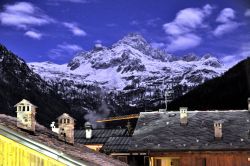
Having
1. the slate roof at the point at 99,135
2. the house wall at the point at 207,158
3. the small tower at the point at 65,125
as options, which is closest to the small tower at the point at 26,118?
the small tower at the point at 65,125

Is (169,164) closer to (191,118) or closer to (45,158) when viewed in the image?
(191,118)

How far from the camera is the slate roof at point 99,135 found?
59062 mm

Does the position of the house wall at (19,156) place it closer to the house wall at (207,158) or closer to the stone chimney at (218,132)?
the house wall at (207,158)

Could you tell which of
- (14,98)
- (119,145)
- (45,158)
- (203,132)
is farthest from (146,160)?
(14,98)

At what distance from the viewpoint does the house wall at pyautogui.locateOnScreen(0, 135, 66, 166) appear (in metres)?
12.9

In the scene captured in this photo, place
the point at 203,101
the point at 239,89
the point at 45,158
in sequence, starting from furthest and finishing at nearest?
the point at 203,101
the point at 239,89
the point at 45,158

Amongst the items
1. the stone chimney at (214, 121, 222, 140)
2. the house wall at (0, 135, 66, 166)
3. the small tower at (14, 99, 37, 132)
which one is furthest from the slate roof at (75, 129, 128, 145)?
the house wall at (0, 135, 66, 166)

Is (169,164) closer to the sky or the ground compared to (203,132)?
closer to the ground

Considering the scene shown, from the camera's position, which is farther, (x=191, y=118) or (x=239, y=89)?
(x=239, y=89)

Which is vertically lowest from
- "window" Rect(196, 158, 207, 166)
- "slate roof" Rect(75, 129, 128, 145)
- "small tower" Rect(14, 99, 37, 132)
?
"window" Rect(196, 158, 207, 166)

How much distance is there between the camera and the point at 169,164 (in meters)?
40.1

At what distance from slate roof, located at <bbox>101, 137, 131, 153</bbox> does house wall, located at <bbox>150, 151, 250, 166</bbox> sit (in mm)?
11282

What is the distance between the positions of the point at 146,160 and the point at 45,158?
35.5 metres

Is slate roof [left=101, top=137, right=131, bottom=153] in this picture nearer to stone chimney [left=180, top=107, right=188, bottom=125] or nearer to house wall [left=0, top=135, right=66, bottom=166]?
stone chimney [left=180, top=107, right=188, bottom=125]
